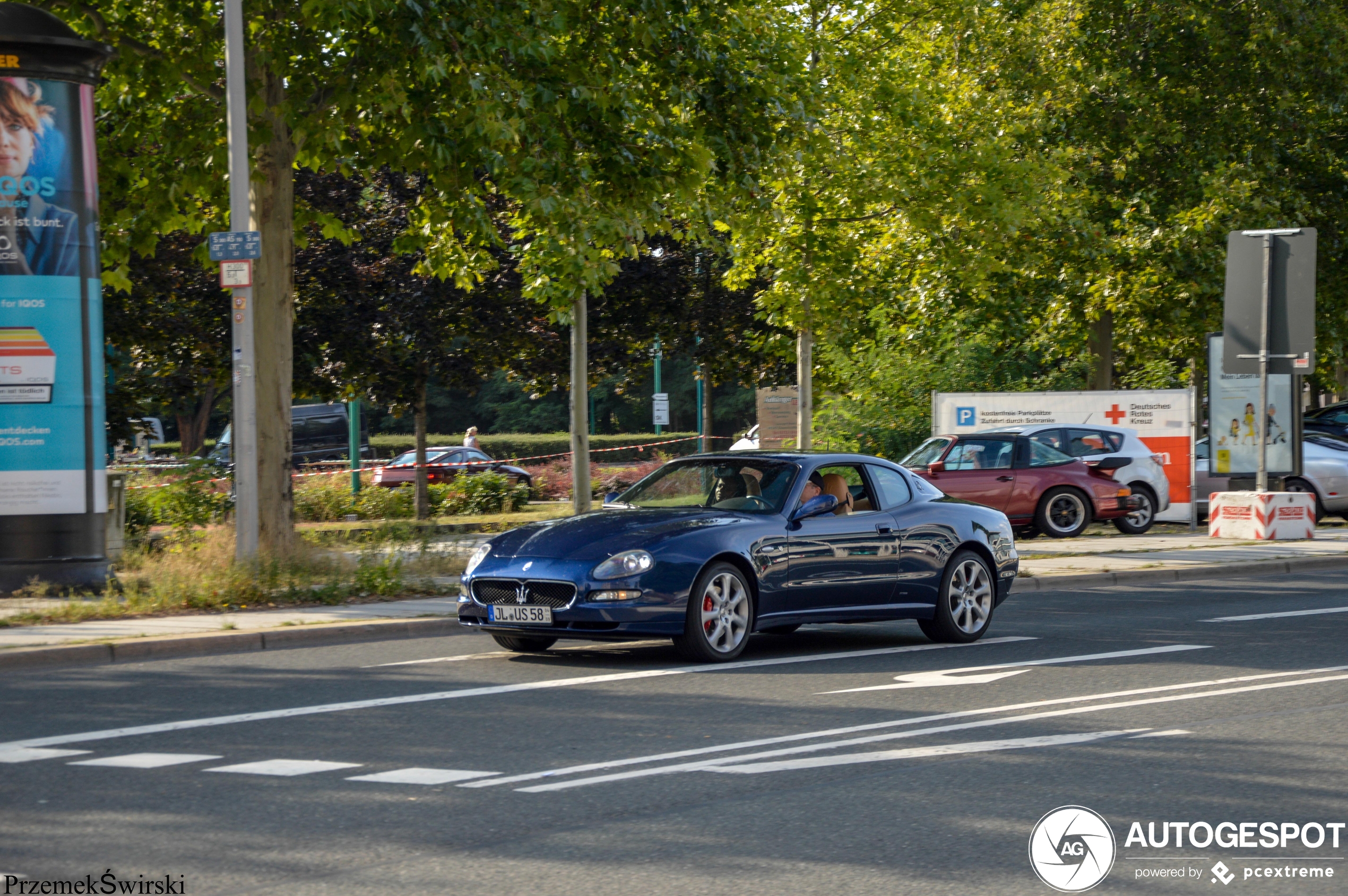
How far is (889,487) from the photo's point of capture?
40.1 feet

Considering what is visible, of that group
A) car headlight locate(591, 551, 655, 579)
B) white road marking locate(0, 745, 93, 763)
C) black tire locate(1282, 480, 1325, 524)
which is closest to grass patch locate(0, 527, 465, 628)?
car headlight locate(591, 551, 655, 579)

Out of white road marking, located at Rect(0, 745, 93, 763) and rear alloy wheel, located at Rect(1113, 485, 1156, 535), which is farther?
rear alloy wheel, located at Rect(1113, 485, 1156, 535)

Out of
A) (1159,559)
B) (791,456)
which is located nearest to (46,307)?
(791,456)

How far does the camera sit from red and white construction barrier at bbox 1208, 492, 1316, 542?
22719mm

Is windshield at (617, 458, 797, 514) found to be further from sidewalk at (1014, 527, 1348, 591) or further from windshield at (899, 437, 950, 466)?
windshield at (899, 437, 950, 466)

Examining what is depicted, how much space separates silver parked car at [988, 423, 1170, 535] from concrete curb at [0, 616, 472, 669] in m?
13.3

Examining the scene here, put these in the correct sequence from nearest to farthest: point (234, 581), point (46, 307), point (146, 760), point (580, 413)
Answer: point (146, 760)
point (234, 581)
point (46, 307)
point (580, 413)

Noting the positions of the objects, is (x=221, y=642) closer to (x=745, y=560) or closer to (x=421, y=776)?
(x=745, y=560)

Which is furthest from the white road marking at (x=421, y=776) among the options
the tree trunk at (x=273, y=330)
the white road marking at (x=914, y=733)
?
the tree trunk at (x=273, y=330)

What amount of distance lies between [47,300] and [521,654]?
6.04m

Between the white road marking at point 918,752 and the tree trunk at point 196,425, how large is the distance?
37546 millimetres

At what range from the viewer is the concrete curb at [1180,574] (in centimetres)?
1734

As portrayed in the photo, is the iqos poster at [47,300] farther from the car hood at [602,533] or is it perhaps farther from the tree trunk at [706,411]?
the tree trunk at [706,411]

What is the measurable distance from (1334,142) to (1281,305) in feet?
43.2
